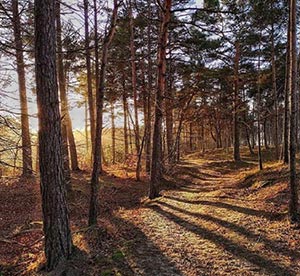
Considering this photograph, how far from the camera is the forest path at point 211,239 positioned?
466 centimetres

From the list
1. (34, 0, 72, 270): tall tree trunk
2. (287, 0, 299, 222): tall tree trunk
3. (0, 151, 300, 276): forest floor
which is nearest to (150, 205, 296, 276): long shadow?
(0, 151, 300, 276): forest floor

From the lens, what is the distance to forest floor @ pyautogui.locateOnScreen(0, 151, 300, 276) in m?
4.72

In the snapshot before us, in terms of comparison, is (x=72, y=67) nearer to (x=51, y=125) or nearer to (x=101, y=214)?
(x=101, y=214)

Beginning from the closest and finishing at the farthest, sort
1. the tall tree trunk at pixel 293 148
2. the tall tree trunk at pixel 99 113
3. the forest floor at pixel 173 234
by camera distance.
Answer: the forest floor at pixel 173 234 → the tall tree trunk at pixel 293 148 → the tall tree trunk at pixel 99 113

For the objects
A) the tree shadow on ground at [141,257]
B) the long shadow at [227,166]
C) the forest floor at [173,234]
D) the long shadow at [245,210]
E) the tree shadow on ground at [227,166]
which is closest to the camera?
the tree shadow on ground at [141,257]

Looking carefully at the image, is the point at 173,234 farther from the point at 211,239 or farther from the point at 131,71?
the point at 131,71

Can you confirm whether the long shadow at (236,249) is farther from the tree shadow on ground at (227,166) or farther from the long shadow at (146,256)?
the tree shadow on ground at (227,166)

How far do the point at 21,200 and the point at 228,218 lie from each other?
6.58 metres

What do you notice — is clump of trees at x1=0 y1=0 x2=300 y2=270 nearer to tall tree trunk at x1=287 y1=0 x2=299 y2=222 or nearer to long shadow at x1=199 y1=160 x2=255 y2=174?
tall tree trunk at x1=287 y1=0 x2=299 y2=222

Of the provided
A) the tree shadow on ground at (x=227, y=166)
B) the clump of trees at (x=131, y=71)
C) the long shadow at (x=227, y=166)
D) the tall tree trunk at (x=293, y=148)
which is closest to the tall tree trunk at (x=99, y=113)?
the clump of trees at (x=131, y=71)

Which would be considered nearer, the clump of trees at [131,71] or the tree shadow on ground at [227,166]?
the clump of trees at [131,71]

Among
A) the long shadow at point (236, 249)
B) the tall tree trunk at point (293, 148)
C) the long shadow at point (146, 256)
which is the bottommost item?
the long shadow at point (146, 256)

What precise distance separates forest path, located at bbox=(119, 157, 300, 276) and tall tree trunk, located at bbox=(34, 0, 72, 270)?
4.18 feet

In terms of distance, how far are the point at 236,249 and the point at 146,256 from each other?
1.54 m
